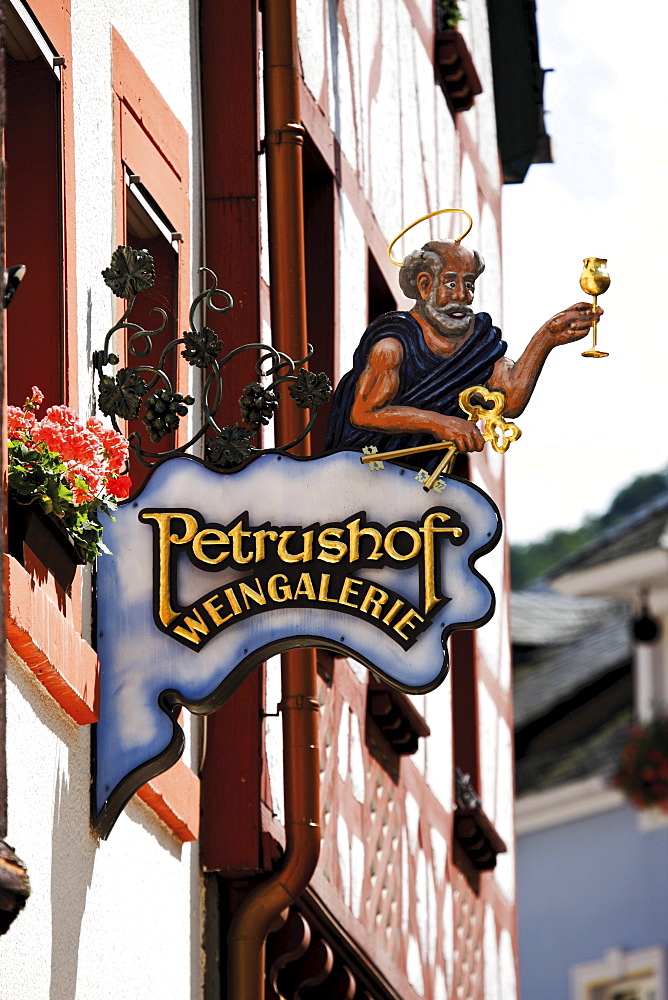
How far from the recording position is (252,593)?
17.5 ft

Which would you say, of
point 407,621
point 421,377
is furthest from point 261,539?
point 421,377

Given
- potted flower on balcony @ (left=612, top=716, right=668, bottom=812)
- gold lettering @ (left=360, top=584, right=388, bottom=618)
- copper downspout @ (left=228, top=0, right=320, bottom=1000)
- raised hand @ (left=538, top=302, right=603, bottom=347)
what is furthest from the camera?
potted flower on balcony @ (left=612, top=716, right=668, bottom=812)

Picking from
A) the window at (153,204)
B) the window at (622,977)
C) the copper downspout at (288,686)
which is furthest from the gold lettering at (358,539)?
the window at (622,977)

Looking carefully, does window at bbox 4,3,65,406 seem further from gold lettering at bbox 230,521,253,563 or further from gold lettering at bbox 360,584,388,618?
gold lettering at bbox 360,584,388,618

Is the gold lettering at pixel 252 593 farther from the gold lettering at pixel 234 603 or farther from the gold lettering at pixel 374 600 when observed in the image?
the gold lettering at pixel 374 600

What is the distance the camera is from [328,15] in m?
9.06

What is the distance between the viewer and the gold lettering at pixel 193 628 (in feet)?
17.6

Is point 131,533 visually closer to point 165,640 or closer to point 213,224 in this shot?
point 165,640

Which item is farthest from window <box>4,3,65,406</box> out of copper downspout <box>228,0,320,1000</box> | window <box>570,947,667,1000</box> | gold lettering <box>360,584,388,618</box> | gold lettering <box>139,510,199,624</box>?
window <box>570,947,667,1000</box>

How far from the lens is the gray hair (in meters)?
5.71

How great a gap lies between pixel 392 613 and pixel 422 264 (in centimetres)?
94

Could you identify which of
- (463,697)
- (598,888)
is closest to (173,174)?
(463,697)

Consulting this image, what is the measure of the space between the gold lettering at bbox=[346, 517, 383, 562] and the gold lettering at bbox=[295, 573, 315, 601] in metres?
0.11

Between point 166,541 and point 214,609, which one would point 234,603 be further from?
point 166,541
